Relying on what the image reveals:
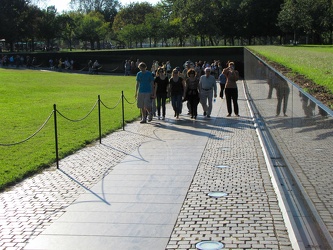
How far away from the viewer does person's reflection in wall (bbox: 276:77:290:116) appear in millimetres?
8112

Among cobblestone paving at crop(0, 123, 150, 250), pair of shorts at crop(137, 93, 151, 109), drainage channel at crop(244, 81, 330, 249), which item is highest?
pair of shorts at crop(137, 93, 151, 109)

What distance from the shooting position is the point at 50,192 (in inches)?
325

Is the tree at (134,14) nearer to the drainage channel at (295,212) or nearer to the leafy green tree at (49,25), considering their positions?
the leafy green tree at (49,25)

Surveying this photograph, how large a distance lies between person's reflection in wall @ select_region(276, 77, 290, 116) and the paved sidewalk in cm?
122

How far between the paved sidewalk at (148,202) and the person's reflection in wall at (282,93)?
4.01 ft

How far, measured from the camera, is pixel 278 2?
6988 centimetres

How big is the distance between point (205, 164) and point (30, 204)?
382 cm

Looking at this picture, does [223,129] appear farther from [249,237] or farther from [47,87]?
[47,87]

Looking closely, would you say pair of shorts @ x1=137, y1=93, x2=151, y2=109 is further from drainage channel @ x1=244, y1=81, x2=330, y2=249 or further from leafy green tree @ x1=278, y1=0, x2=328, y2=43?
leafy green tree @ x1=278, y1=0, x2=328, y2=43

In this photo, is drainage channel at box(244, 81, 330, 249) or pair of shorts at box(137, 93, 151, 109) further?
pair of shorts at box(137, 93, 151, 109)

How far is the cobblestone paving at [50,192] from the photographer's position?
255 inches

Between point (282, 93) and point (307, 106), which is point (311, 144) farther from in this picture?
point (282, 93)

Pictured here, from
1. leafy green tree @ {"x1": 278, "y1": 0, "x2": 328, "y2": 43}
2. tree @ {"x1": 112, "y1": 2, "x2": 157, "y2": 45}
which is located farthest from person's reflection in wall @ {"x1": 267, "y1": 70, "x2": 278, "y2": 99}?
tree @ {"x1": 112, "y1": 2, "x2": 157, "y2": 45}

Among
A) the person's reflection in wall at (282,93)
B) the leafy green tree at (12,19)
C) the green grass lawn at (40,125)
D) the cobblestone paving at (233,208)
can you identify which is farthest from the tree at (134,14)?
the person's reflection in wall at (282,93)
